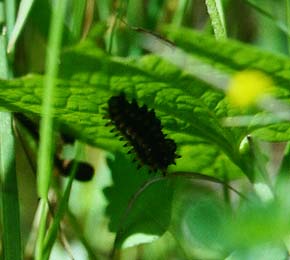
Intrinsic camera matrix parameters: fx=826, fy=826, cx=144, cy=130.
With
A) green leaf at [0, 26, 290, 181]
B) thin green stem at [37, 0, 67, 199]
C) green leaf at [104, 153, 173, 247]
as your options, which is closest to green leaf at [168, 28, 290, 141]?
green leaf at [0, 26, 290, 181]

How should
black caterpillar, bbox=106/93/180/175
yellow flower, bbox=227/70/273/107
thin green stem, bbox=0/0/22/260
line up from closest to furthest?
yellow flower, bbox=227/70/273/107, black caterpillar, bbox=106/93/180/175, thin green stem, bbox=0/0/22/260

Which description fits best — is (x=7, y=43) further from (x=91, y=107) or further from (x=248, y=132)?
(x=248, y=132)

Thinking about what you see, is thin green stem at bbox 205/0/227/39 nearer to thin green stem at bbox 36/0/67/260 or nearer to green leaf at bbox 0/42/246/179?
green leaf at bbox 0/42/246/179

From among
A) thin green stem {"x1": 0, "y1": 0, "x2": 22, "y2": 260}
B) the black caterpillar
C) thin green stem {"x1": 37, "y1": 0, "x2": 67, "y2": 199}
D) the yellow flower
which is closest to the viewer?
the yellow flower

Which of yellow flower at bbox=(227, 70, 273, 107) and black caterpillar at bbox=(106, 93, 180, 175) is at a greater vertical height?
yellow flower at bbox=(227, 70, 273, 107)

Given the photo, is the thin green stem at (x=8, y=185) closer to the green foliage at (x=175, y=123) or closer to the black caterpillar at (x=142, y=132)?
the green foliage at (x=175, y=123)

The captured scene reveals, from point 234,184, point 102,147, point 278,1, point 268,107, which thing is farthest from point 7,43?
point 234,184

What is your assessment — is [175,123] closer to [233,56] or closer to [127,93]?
[127,93]
